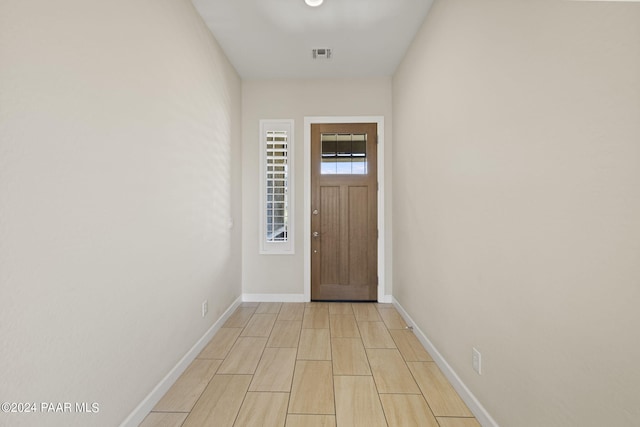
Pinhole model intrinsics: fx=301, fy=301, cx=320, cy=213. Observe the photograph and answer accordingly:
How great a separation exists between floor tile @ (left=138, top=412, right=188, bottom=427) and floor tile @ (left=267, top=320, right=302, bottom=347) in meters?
0.98

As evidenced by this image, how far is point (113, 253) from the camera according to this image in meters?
1.48

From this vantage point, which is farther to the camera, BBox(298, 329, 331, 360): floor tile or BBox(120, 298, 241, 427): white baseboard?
BBox(298, 329, 331, 360): floor tile

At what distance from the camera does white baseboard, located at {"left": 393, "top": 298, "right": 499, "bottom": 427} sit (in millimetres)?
1633

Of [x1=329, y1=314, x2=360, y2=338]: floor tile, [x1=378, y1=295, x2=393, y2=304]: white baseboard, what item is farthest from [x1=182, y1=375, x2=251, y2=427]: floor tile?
[x1=378, y1=295, x2=393, y2=304]: white baseboard

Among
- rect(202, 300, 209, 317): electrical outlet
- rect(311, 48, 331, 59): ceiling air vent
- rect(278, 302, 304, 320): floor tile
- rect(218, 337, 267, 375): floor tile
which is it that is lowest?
rect(218, 337, 267, 375): floor tile

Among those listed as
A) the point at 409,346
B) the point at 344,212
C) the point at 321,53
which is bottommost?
the point at 409,346

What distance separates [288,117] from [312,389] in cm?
305

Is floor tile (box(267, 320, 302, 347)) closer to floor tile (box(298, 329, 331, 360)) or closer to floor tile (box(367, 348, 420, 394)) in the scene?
floor tile (box(298, 329, 331, 360))

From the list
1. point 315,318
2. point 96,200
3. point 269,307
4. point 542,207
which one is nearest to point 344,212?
point 315,318

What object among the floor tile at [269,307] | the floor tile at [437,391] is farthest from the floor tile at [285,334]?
the floor tile at [437,391]

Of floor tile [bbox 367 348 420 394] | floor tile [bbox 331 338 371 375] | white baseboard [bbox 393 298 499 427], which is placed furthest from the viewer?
floor tile [bbox 331 338 371 375]

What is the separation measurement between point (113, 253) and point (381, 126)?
3.22 m

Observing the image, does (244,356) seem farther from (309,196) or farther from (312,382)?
(309,196)

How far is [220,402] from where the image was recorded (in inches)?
73.5
